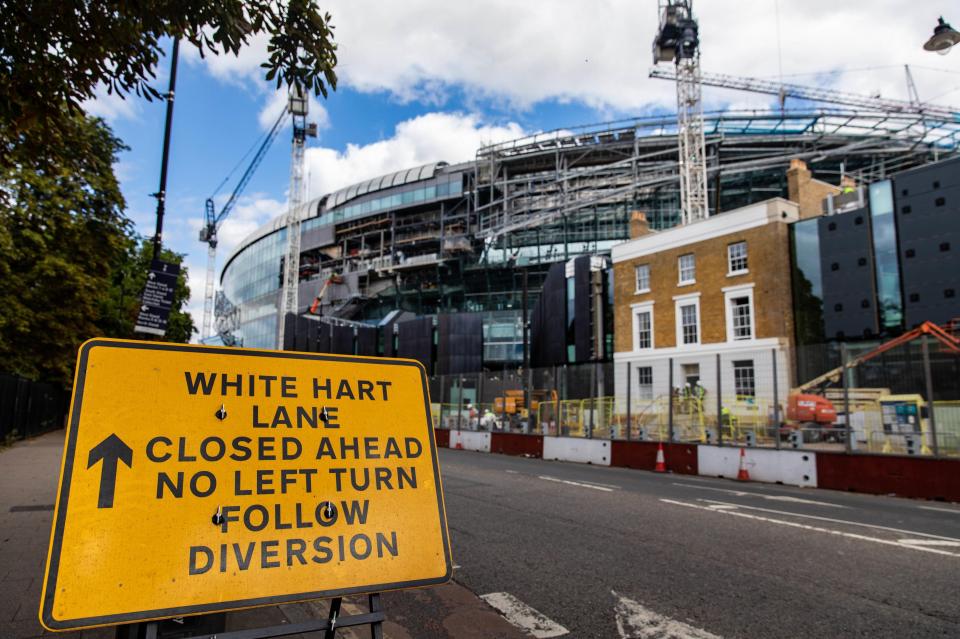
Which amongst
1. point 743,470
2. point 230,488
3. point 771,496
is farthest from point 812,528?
point 230,488

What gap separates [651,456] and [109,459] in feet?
50.7

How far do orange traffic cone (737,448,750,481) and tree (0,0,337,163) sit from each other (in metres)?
12.6

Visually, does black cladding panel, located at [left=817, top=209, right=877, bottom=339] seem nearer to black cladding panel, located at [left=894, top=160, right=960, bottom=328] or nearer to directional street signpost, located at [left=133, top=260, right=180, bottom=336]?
black cladding panel, located at [left=894, top=160, right=960, bottom=328]

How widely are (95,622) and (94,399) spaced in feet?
2.83

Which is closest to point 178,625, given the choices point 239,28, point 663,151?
point 239,28

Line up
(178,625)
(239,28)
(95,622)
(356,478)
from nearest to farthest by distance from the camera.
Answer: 1. (95,622)
2. (178,625)
3. (356,478)
4. (239,28)

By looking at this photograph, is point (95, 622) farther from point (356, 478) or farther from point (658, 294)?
point (658, 294)

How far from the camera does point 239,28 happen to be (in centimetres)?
468

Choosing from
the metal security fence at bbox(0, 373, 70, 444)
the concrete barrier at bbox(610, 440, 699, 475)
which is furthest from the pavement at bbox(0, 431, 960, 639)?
the metal security fence at bbox(0, 373, 70, 444)

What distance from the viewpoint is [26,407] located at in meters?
22.3

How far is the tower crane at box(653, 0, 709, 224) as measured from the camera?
46.3m

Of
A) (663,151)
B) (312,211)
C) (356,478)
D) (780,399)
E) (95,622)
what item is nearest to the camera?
(95,622)

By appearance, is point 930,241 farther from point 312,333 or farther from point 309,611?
point 312,333

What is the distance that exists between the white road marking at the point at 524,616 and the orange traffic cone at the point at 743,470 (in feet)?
35.4
